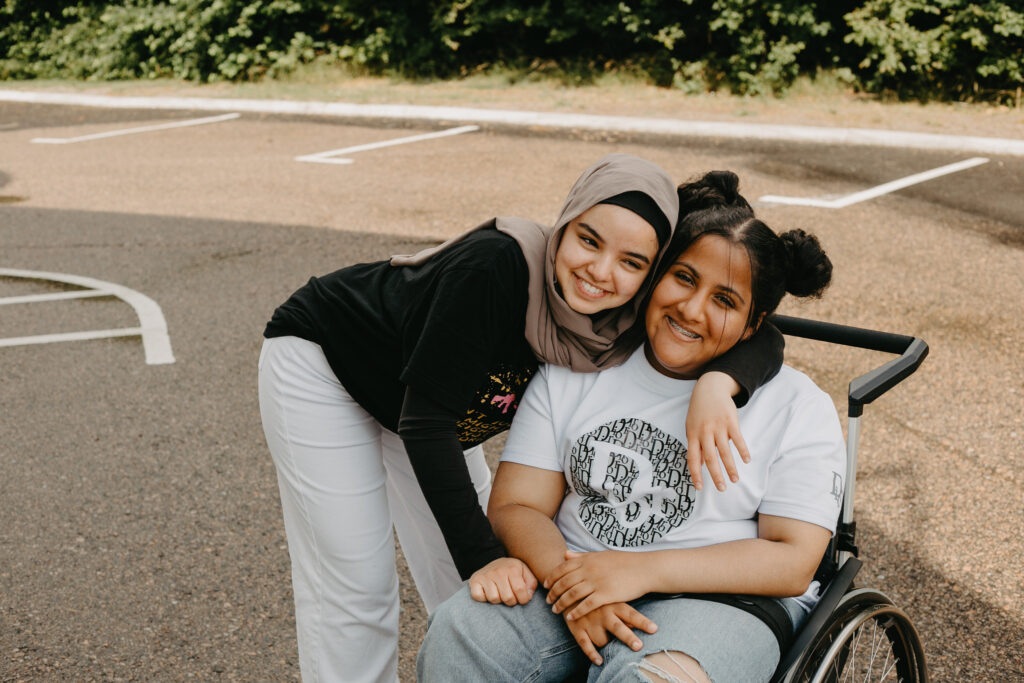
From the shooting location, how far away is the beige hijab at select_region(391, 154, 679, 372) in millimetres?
1916

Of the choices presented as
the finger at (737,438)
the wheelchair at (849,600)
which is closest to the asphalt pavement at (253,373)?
the wheelchair at (849,600)

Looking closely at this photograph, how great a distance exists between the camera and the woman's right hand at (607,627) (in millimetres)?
1766

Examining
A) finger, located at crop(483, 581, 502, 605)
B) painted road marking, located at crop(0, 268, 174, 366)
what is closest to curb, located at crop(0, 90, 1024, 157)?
painted road marking, located at crop(0, 268, 174, 366)

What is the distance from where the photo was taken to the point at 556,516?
2113 mm

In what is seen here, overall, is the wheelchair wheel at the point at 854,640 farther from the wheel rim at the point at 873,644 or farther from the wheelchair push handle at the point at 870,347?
the wheelchair push handle at the point at 870,347

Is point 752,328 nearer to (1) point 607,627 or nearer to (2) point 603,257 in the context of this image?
(2) point 603,257

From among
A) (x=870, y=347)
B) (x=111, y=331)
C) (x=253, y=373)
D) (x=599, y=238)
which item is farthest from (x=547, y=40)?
(x=599, y=238)

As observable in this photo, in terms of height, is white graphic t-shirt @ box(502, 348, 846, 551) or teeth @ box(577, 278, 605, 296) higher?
teeth @ box(577, 278, 605, 296)

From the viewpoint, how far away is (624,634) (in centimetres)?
176

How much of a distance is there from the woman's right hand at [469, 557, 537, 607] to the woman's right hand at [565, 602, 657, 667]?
113mm

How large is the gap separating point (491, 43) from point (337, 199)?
294 inches

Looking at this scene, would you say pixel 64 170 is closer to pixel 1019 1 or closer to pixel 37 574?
pixel 37 574

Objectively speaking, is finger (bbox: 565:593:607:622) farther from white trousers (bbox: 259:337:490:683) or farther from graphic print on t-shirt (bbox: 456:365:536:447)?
white trousers (bbox: 259:337:490:683)

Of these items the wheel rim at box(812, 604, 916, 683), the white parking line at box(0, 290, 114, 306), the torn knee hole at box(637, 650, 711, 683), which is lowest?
the white parking line at box(0, 290, 114, 306)
